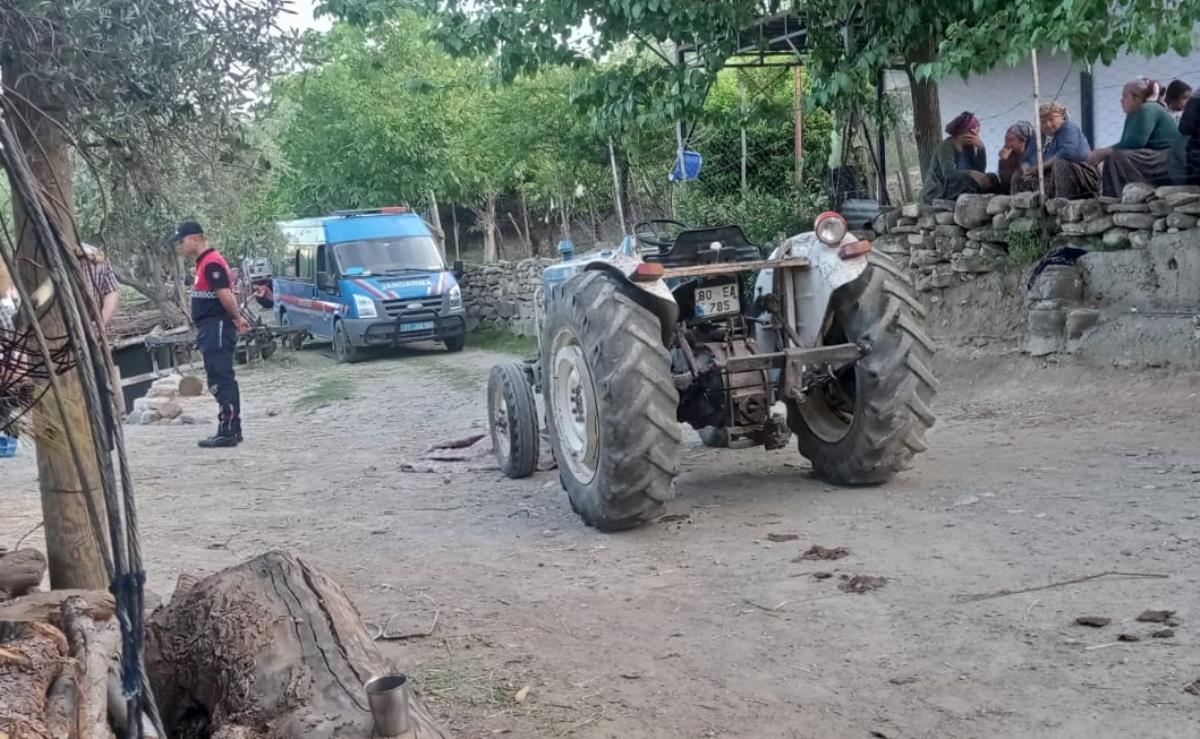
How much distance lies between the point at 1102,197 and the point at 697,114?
3696mm

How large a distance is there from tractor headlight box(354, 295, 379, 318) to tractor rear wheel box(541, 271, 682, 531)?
1250cm

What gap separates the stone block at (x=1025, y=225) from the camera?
988cm

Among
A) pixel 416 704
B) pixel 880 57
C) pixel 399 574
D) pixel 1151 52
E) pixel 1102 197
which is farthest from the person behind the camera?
pixel 880 57

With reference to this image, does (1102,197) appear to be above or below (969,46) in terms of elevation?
below

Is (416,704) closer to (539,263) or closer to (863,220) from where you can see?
(863,220)

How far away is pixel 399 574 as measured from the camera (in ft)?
19.0

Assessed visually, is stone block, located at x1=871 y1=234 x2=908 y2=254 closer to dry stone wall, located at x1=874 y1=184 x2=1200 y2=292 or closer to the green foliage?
dry stone wall, located at x1=874 y1=184 x2=1200 y2=292

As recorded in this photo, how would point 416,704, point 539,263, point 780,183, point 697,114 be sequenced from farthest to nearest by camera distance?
1. point 539,263
2. point 780,183
3. point 697,114
4. point 416,704

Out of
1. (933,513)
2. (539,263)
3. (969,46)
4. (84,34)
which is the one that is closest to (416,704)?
(84,34)

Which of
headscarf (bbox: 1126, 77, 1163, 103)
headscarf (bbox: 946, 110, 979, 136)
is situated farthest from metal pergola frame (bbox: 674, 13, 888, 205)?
headscarf (bbox: 1126, 77, 1163, 103)

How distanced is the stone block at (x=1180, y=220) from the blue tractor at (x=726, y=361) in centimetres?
314

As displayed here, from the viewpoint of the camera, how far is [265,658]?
11.3ft

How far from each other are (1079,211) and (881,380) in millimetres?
4040

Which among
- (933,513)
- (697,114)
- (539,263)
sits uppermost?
(697,114)
